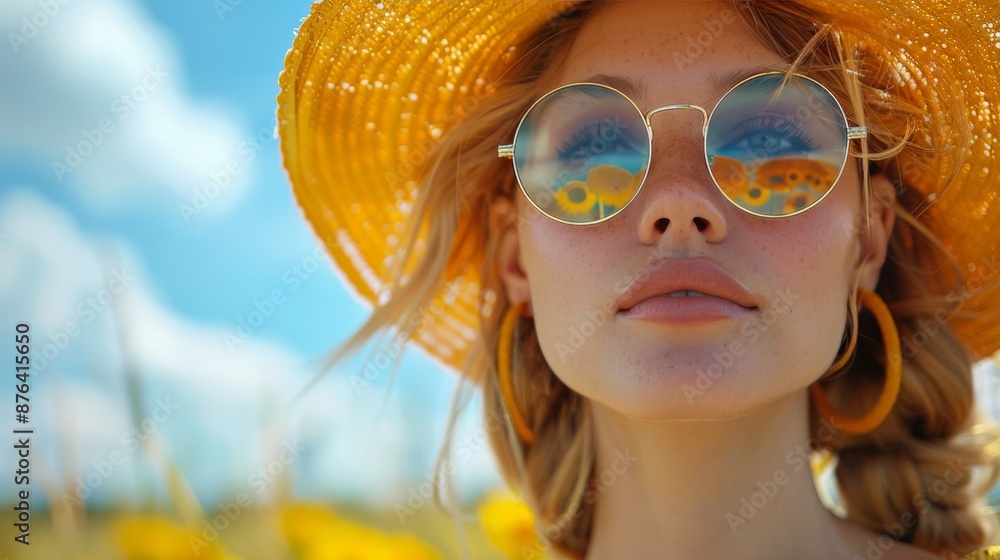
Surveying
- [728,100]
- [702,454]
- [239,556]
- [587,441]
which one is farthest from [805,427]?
[239,556]

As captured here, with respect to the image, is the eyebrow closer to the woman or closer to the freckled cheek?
the woman

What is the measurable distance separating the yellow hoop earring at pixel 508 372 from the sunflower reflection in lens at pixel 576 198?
493 millimetres

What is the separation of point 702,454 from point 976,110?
1032mm

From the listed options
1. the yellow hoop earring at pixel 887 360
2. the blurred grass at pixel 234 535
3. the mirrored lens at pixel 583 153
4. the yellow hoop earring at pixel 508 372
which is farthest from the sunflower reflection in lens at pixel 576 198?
the blurred grass at pixel 234 535

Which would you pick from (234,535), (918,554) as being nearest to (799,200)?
(918,554)

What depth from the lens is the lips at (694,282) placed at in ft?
5.16

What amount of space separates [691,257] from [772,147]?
262 mm

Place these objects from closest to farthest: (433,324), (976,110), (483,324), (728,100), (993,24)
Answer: (728,100), (993,24), (976,110), (483,324), (433,324)

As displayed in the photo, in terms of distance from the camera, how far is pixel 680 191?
5.22 ft

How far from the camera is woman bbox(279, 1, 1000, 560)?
159cm

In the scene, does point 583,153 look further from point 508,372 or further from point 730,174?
point 508,372

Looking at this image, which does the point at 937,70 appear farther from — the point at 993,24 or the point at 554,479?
the point at 554,479

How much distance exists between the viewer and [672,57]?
5.52 feet

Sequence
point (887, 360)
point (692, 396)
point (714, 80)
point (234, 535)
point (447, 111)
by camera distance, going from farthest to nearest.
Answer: point (234, 535), point (447, 111), point (887, 360), point (714, 80), point (692, 396)
